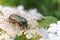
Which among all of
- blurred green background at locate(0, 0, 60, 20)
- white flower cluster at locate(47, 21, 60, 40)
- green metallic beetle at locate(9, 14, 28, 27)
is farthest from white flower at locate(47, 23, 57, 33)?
blurred green background at locate(0, 0, 60, 20)

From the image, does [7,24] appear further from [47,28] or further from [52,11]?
[52,11]

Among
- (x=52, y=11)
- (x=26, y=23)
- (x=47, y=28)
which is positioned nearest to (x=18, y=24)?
(x=26, y=23)

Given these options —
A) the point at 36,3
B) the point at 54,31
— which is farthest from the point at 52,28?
the point at 36,3

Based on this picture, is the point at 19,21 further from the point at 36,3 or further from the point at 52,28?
the point at 36,3

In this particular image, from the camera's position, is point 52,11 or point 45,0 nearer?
point 52,11

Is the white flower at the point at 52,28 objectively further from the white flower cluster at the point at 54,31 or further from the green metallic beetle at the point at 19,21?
the green metallic beetle at the point at 19,21

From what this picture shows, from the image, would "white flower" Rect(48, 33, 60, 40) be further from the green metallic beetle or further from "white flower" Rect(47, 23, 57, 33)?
the green metallic beetle

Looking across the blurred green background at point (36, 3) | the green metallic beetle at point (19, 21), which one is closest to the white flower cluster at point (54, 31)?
the green metallic beetle at point (19, 21)

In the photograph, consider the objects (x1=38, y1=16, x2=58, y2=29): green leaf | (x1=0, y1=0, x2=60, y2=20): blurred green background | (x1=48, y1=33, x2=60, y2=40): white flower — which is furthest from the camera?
(x1=0, y1=0, x2=60, y2=20): blurred green background
